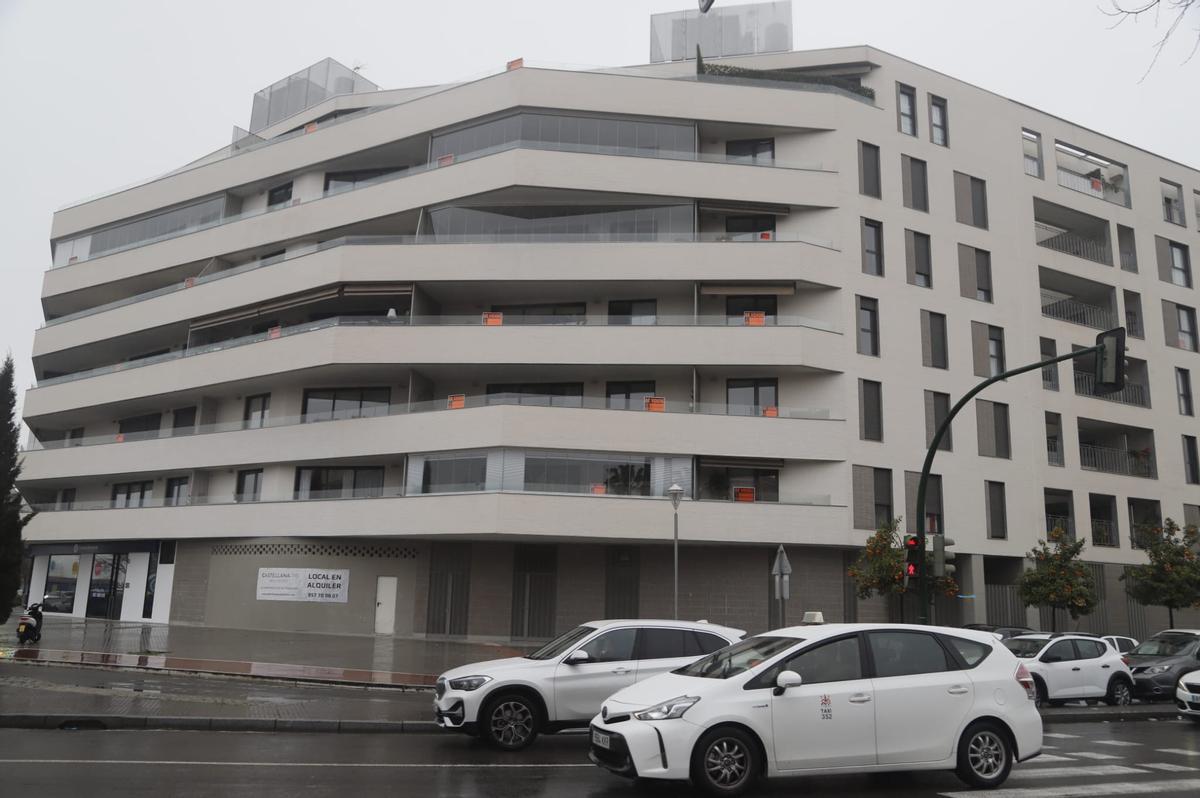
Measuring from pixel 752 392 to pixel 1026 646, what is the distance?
14021 millimetres

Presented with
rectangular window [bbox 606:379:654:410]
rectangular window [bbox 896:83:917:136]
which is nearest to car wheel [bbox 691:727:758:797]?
rectangular window [bbox 606:379:654:410]

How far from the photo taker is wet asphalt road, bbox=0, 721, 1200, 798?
8.38 meters

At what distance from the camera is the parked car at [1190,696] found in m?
15.3

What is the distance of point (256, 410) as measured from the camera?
3659 centimetres

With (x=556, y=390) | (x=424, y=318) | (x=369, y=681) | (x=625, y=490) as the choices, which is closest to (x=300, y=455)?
(x=424, y=318)

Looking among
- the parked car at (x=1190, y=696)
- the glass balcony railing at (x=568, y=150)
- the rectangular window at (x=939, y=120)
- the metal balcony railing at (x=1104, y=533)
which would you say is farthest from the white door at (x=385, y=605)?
the metal balcony railing at (x=1104, y=533)

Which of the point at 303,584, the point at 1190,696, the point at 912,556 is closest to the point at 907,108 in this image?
the point at 912,556

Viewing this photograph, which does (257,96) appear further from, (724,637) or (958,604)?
(724,637)

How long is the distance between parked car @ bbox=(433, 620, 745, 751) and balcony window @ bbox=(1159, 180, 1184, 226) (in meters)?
39.6

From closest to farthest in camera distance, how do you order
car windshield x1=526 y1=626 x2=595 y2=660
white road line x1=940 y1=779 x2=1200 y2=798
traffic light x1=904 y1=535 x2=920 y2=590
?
white road line x1=940 y1=779 x2=1200 y2=798 → car windshield x1=526 y1=626 x2=595 y2=660 → traffic light x1=904 y1=535 x2=920 y2=590

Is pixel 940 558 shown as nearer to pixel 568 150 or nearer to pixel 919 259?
pixel 919 259

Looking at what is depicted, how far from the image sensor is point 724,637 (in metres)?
11.7

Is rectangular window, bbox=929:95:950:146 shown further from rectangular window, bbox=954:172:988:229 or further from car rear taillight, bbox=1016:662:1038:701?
car rear taillight, bbox=1016:662:1038:701

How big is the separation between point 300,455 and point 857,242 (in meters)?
20.9
